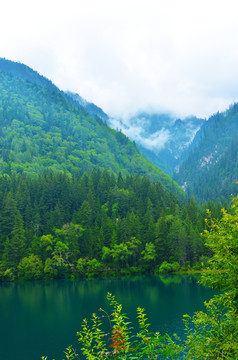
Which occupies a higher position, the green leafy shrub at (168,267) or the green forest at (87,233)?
the green forest at (87,233)

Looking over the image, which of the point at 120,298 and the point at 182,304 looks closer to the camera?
the point at 182,304

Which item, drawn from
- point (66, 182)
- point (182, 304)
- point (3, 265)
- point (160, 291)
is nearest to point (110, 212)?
point (66, 182)

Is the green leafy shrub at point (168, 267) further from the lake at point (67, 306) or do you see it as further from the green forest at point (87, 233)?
the lake at point (67, 306)

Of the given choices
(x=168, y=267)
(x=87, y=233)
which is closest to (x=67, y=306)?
(x=168, y=267)

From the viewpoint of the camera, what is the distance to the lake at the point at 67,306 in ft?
118

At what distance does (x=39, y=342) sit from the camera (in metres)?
35.9

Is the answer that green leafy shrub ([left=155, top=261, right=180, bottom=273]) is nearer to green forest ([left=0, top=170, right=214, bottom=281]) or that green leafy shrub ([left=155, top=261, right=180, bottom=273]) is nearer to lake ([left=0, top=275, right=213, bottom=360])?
green forest ([left=0, top=170, right=214, bottom=281])

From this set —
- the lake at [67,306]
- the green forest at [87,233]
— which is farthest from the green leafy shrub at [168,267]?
the lake at [67,306]

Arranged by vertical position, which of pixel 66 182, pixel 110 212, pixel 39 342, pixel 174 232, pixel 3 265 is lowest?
pixel 39 342

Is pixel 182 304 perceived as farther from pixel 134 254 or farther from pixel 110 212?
pixel 110 212

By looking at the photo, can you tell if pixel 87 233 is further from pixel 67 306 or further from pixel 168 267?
pixel 67 306

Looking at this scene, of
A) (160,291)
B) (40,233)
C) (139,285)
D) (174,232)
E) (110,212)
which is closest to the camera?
(160,291)

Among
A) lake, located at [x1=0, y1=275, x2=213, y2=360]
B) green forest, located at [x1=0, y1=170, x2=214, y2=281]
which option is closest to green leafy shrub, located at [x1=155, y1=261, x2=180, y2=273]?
green forest, located at [x1=0, y1=170, x2=214, y2=281]

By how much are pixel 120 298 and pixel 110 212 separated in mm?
65330
